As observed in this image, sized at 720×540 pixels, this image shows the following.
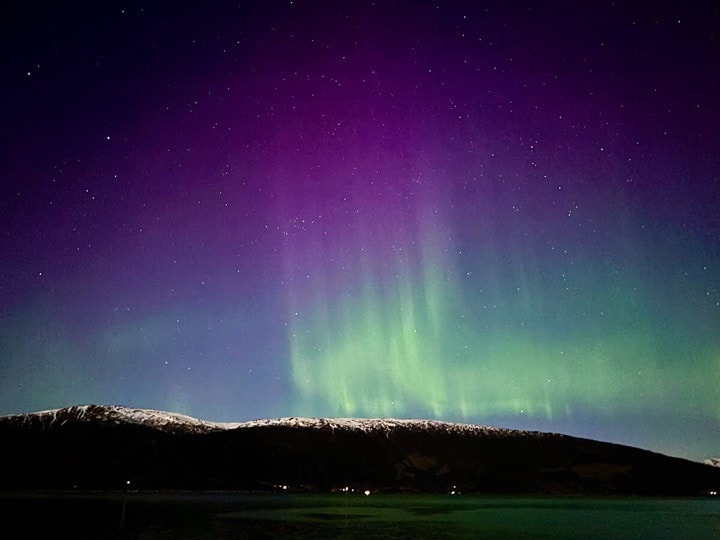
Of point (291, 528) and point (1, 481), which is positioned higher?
point (1, 481)

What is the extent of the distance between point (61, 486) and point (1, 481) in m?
19.2

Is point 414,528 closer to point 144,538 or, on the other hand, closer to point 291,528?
point 291,528

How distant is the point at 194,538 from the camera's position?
141ft

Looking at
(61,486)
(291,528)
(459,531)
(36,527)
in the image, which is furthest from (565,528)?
(61,486)

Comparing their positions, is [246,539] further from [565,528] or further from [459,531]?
[565,528]

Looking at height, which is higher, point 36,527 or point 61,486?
point 61,486

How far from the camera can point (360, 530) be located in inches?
2085

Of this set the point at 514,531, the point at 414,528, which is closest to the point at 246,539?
the point at 414,528

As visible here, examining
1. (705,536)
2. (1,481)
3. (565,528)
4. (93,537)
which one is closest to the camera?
(93,537)

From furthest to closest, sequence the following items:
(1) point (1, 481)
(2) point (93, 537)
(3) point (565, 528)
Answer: (1) point (1, 481) → (3) point (565, 528) → (2) point (93, 537)

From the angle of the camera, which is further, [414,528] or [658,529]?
[658,529]

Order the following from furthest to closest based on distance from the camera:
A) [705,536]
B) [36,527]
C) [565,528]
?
[565,528] < [705,536] < [36,527]

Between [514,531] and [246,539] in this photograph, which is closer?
[246,539]

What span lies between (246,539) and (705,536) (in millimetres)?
43482
